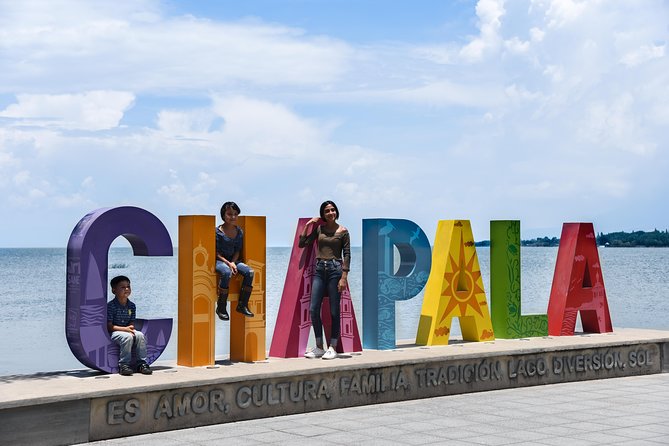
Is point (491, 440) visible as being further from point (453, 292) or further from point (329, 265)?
point (453, 292)

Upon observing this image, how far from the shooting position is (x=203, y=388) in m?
9.44

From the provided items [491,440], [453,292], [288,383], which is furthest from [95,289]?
[453,292]

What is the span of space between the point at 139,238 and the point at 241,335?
1.54m

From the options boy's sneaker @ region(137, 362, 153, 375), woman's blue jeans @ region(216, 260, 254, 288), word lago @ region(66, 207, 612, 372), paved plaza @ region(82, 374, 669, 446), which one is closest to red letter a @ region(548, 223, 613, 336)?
word lago @ region(66, 207, 612, 372)

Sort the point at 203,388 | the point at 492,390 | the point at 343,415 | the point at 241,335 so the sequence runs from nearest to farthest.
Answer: the point at 203,388 < the point at 343,415 < the point at 241,335 < the point at 492,390

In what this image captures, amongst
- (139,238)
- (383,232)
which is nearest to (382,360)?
(383,232)

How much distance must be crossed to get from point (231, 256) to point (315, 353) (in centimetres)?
143

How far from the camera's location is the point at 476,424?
960 cm

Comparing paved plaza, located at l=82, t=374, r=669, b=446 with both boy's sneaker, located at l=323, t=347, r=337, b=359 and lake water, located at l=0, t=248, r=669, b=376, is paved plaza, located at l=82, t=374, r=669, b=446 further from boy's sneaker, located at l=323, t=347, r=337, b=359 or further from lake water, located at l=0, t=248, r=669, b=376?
lake water, located at l=0, t=248, r=669, b=376

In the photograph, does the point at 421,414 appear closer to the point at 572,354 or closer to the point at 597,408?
the point at 597,408

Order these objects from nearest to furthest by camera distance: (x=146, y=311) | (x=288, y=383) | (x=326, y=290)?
1. (x=288, y=383)
2. (x=326, y=290)
3. (x=146, y=311)

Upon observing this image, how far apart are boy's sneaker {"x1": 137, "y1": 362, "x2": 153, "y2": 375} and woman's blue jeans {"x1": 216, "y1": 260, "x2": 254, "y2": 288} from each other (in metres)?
1.19

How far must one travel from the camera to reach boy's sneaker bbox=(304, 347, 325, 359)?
11.2 meters

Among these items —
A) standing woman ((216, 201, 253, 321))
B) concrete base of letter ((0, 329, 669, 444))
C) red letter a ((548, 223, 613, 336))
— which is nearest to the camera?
concrete base of letter ((0, 329, 669, 444))
